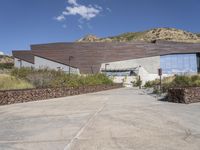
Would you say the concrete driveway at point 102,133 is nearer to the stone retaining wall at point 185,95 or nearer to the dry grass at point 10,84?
the stone retaining wall at point 185,95

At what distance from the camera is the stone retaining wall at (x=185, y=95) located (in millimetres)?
18969

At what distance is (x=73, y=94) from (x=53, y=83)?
7.27ft

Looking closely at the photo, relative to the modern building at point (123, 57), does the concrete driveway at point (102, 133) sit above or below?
below

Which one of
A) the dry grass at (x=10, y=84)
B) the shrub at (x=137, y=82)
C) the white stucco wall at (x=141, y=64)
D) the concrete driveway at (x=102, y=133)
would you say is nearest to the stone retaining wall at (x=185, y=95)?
the concrete driveway at (x=102, y=133)

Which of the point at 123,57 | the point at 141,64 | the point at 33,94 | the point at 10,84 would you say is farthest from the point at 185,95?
the point at 123,57

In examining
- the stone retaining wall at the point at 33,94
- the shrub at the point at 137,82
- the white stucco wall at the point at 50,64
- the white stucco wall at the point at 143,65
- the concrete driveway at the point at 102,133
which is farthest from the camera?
the white stucco wall at the point at 143,65

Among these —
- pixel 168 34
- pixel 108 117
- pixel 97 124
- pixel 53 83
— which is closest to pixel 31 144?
pixel 97 124

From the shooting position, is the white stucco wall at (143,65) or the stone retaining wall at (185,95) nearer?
the stone retaining wall at (185,95)

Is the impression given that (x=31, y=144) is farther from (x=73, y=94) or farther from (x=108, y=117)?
(x=73, y=94)

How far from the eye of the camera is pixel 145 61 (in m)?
84.1

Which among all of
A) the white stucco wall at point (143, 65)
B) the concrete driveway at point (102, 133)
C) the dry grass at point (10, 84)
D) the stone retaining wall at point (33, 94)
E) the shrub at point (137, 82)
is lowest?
the concrete driveway at point (102, 133)

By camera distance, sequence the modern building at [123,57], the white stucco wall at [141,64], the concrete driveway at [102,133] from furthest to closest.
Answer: the white stucco wall at [141,64] < the modern building at [123,57] < the concrete driveway at [102,133]

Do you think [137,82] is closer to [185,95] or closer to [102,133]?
[185,95]

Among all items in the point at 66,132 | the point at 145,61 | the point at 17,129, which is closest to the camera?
the point at 66,132
